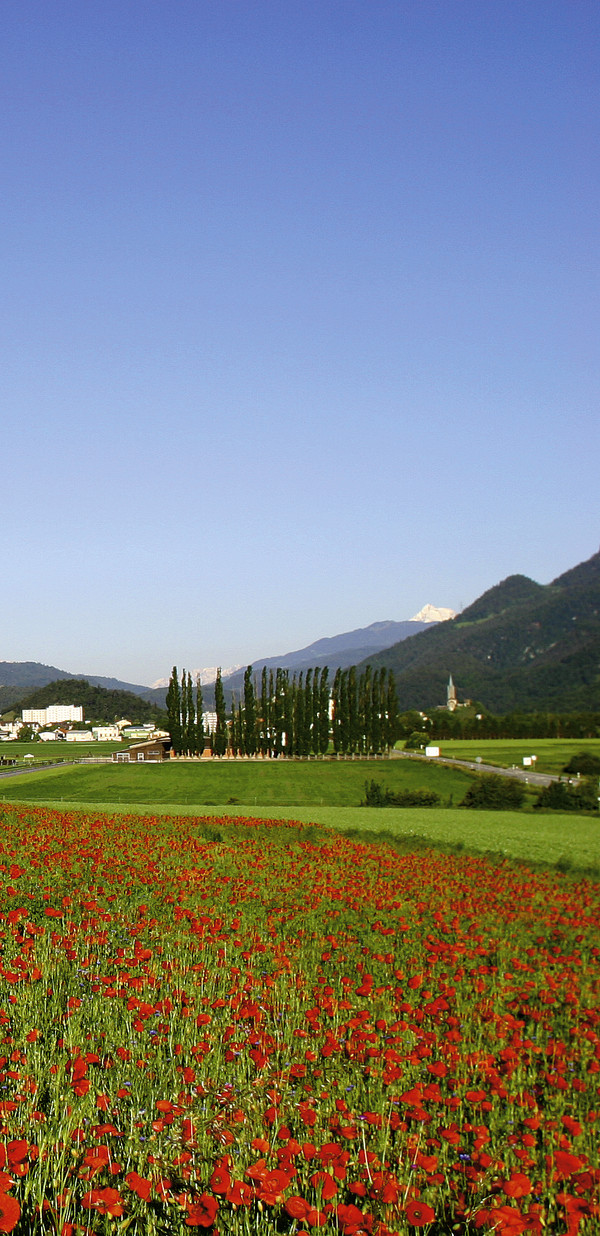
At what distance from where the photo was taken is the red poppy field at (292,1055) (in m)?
3.94

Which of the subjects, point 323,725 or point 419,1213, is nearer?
point 419,1213

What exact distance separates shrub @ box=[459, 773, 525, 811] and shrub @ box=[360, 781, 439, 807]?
2.00 metres

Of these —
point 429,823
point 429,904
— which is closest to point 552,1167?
point 429,904

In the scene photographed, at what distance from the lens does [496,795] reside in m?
42.3

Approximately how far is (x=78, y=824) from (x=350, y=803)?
3401 centimetres

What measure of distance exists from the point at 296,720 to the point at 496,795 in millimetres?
52638

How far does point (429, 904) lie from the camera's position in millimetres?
11492

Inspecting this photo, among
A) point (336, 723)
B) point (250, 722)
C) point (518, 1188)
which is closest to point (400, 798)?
point (518, 1188)

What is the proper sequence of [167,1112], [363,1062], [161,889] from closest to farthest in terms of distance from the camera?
[167,1112], [363,1062], [161,889]

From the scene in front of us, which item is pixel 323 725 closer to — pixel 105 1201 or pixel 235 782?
pixel 235 782

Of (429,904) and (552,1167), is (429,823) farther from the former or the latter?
(552,1167)

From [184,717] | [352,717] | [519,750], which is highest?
[184,717]

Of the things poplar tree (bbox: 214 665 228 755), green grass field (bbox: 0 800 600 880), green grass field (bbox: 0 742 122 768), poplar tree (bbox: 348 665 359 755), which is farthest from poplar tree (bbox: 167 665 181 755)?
green grass field (bbox: 0 800 600 880)

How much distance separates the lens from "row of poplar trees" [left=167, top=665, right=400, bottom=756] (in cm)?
9375
